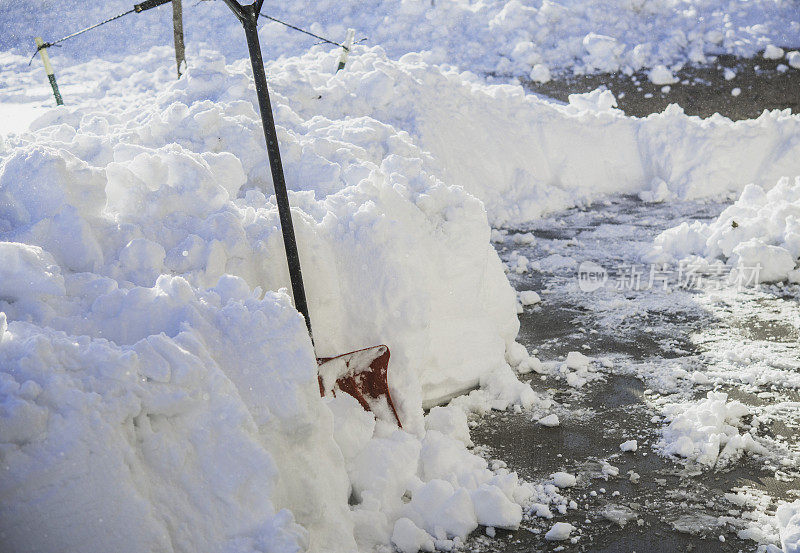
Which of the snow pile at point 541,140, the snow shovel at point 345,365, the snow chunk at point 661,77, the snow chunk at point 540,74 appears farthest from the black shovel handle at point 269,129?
the snow chunk at point 661,77

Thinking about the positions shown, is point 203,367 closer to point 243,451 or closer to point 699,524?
point 243,451

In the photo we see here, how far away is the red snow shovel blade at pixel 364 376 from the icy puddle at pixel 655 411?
598mm

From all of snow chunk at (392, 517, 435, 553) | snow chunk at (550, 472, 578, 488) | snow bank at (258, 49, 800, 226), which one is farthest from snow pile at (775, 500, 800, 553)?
snow bank at (258, 49, 800, 226)

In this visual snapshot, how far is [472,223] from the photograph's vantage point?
4555 millimetres

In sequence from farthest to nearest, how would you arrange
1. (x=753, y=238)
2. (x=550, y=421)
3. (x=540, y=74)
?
(x=540, y=74) < (x=753, y=238) < (x=550, y=421)

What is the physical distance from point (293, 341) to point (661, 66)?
11.5m

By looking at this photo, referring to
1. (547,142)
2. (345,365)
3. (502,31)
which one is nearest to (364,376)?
(345,365)

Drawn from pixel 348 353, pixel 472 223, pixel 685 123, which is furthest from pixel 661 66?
pixel 348 353

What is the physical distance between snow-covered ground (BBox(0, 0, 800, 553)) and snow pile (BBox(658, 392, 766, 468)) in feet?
0.05

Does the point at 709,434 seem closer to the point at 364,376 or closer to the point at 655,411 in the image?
the point at 655,411

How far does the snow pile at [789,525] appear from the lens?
283 centimetres

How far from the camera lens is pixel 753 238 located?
6.32 metres

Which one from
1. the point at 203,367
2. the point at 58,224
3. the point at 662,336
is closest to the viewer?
the point at 203,367

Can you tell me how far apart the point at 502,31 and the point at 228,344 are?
1204 cm
